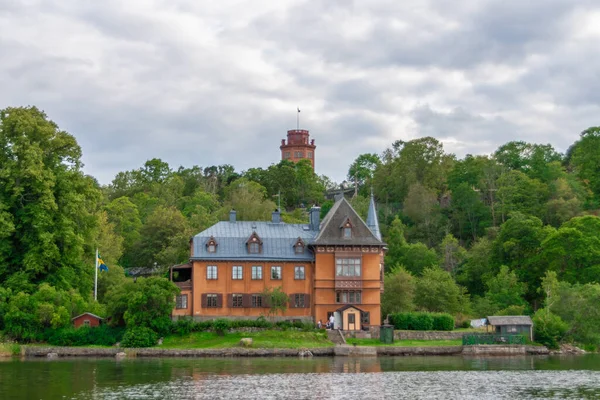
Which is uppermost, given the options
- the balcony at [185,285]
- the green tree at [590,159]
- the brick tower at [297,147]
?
the brick tower at [297,147]

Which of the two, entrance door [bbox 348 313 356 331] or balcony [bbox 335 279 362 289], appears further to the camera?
balcony [bbox 335 279 362 289]

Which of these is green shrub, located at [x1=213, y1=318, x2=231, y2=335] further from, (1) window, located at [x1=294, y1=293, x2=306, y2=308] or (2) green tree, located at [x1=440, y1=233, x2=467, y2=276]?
(2) green tree, located at [x1=440, y1=233, x2=467, y2=276]

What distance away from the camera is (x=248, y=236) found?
68250 mm

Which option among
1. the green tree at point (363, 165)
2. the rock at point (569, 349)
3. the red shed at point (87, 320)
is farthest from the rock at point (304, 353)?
the green tree at point (363, 165)

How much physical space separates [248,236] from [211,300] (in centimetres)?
589

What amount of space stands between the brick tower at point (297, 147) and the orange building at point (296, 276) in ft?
255

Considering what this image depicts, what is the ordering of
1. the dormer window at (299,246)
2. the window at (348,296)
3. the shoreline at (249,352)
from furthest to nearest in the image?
the dormer window at (299,246) → the window at (348,296) → the shoreline at (249,352)

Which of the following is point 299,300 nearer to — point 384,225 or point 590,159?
point 384,225

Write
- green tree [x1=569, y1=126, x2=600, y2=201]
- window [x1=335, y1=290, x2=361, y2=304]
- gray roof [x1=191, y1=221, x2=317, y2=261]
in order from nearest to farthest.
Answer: window [x1=335, y1=290, x2=361, y2=304], gray roof [x1=191, y1=221, x2=317, y2=261], green tree [x1=569, y1=126, x2=600, y2=201]

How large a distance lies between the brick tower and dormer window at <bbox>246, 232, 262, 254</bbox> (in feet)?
255

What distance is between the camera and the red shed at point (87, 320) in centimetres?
6222

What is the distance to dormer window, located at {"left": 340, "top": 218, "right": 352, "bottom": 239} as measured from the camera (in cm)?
6675

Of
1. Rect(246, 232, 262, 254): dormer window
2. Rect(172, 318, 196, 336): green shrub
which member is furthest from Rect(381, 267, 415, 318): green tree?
Rect(172, 318, 196, 336): green shrub

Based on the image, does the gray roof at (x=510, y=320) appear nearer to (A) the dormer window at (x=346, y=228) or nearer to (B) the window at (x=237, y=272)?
(A) the dormer window at (x=346, y=228)
